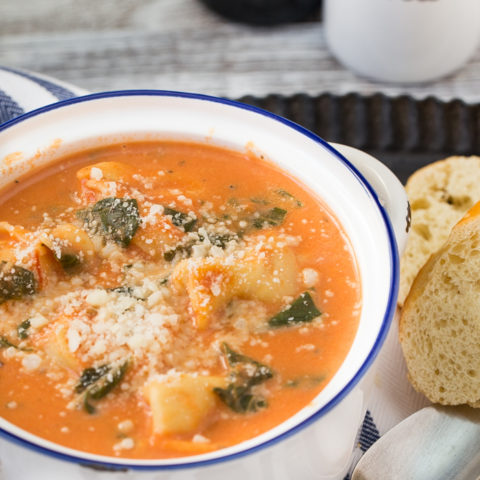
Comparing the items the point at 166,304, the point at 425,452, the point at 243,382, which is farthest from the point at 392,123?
the point at 243,382

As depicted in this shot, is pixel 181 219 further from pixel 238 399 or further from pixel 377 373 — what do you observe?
pixel 377 373

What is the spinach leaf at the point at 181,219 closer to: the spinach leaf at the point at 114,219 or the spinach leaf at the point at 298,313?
the spinach leaf at the point at 114,219

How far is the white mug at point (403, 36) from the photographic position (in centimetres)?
343

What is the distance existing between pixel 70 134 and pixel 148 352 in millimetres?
872

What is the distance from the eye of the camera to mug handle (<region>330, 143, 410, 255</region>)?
2.06 meters

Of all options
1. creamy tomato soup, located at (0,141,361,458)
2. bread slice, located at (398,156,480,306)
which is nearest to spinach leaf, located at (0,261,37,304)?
creamy tomato soup, located at (0,141,361,458)

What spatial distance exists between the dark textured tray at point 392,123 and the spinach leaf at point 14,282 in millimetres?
1551

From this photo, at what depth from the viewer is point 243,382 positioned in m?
1.84

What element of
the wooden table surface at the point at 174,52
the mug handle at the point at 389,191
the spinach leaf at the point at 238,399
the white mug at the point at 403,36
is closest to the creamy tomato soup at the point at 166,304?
the spinach leaf at the point at 238,399

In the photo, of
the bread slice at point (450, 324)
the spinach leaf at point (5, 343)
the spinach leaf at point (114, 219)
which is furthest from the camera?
the bread slice at point (450, 324)

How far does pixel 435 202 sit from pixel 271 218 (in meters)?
0.85

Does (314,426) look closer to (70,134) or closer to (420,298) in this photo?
(420,298)

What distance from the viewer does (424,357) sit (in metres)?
2.37

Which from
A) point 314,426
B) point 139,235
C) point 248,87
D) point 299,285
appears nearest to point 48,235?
point 139,235
